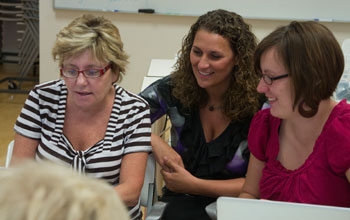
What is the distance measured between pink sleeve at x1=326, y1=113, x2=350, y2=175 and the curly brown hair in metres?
0.52

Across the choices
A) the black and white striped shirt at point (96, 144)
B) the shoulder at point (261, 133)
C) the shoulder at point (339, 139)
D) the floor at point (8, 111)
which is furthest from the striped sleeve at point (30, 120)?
the floor at point (8, 111)

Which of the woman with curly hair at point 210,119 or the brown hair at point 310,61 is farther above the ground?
→ the brown hair at point 310,61

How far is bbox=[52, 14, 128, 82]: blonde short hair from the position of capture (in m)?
1.56

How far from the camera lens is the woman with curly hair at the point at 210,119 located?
1821 millimetres

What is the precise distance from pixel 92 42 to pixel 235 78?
67 cm

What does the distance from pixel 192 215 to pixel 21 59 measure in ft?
15.6

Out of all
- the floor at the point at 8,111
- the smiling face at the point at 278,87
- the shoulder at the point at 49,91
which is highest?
the smiling face at the point at 278,87

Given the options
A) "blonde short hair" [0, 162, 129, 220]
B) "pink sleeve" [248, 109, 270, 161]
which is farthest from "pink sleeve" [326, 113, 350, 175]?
"blonde short hair" [0, 162, 129, 220]

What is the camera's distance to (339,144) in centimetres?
134

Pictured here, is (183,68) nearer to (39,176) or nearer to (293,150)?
(293,150)

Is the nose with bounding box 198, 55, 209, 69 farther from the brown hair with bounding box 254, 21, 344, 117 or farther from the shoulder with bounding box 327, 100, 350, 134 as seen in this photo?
the shoulder with bounding box 327, 100, 350, 134

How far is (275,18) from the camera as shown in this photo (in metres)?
4.45

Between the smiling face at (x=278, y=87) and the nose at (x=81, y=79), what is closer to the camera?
the smiling face at (x=278, y=87)

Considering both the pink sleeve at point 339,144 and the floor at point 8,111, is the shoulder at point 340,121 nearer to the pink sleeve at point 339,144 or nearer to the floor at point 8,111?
the pink sleeve at point 339,144
